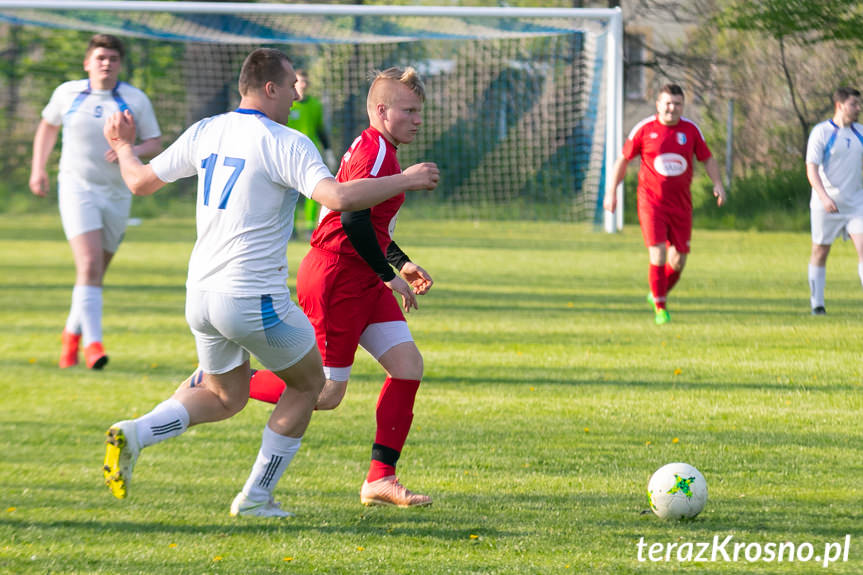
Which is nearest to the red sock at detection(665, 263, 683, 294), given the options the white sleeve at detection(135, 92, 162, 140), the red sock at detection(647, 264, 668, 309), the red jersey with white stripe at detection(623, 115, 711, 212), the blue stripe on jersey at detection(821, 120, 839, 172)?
the red sock at detection(647, 264, 668, 309)

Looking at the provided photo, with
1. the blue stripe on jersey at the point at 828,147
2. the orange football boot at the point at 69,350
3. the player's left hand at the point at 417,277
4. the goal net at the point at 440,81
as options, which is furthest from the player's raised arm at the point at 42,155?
the goal net at the point at 440,81

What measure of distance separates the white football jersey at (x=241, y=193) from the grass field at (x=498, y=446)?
1.02 m

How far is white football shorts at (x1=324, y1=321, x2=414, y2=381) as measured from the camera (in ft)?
16.5

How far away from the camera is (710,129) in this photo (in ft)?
79.1

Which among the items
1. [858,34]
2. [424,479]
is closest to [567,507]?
[424,479]

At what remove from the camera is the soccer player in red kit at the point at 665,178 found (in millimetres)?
10500

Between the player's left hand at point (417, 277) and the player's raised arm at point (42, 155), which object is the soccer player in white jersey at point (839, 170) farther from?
the player's left hand at point (417, 277)

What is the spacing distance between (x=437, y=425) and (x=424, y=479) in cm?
122

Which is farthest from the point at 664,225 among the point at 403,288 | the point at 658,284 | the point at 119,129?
the point at 119,129

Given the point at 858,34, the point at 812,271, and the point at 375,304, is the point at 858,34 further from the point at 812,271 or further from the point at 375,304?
the point at 375,304

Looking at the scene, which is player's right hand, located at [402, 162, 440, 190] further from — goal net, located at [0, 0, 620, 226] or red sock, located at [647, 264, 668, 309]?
goal net, located at [0, 0, 620, 226]

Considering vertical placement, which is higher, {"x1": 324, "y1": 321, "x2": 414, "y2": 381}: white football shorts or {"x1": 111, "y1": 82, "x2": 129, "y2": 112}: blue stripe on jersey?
{"x1": 111, "y1": 82, "x2": 129, "y2": 112}: blue stripe on jersey

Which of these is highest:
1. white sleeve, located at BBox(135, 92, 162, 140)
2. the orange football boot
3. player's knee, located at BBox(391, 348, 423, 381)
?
white sleeve, located at BBox(135, 92, 162, 140)

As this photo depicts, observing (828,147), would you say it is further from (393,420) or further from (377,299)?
(393,420)
